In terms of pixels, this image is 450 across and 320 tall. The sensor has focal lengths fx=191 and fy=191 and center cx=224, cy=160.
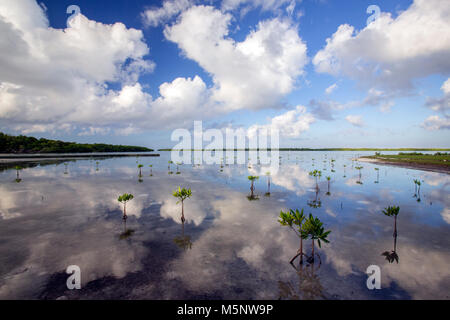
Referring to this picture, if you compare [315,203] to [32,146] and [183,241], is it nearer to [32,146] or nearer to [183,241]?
[183,241]

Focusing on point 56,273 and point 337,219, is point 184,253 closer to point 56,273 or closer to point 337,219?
point 56,273

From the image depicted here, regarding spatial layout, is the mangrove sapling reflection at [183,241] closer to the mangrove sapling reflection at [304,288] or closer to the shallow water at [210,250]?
the shallow water at [210,250]

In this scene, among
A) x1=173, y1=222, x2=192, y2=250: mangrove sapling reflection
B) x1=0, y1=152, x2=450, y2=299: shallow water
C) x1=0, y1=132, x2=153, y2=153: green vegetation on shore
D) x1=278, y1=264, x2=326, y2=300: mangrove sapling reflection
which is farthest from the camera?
x1=0, y1=132, x2=153, y2=153: green vegetation on shore

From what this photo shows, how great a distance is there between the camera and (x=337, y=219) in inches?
934

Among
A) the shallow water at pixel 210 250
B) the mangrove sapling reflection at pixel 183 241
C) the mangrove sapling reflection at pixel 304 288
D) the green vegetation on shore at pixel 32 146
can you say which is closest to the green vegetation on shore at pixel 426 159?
the shallow water at pixel 210 250

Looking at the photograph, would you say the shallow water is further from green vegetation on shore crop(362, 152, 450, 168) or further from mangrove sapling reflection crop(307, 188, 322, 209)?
green vegetation on shore crop(362, 152, 450, 168)

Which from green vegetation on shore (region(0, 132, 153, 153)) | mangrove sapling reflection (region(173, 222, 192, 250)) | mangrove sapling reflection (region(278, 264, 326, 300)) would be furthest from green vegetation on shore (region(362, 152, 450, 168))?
green vegetation on shore (region(0, 132, 153, 153))

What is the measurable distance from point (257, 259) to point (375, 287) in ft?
24.5

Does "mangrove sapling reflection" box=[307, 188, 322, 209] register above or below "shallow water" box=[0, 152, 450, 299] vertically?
above

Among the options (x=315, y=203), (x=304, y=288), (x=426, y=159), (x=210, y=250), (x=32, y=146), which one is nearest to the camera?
(x=304, y=288)

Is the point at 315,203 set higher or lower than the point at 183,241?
higher

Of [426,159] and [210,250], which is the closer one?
Answer: [210,250]

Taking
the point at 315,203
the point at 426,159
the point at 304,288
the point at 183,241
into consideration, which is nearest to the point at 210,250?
the point at 183,241
